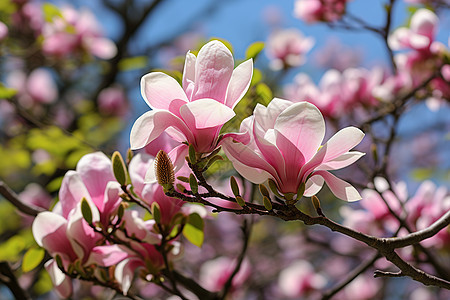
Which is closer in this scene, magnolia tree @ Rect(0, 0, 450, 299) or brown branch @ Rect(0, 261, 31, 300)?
magnolia tree @ Rect(0, 0, 450, 299)

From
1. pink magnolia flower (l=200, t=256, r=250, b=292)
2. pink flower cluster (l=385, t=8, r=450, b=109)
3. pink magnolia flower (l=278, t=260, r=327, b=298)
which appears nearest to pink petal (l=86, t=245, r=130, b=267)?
pink flower cluster (l=385, t=8, r=450, b=109)

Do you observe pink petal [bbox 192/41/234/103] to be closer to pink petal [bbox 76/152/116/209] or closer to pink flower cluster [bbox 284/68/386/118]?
pink petal [bbox 76/152/116/209]

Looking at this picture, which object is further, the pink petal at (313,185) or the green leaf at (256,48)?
the green leaf at (256,48)

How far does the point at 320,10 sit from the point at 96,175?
1464 mm

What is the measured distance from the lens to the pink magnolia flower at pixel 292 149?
610mm

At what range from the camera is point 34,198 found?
107 inches

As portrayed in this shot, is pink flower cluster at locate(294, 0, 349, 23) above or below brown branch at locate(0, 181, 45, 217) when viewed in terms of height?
below

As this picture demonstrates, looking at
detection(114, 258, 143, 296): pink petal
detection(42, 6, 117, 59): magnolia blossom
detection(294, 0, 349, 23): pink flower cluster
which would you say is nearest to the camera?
detection(114, 258, 143, 296): pink petal

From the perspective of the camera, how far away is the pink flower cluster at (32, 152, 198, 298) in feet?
2.74

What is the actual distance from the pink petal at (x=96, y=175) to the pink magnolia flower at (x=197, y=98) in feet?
A: 0.84

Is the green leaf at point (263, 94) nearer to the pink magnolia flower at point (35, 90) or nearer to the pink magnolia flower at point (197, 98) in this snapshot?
the pink magnolia flower at point (197, 98)

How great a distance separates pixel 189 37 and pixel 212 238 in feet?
8.12

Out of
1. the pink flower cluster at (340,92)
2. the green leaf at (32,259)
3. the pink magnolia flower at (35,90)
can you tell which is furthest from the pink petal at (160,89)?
the pink magnolia flower at (35,90)

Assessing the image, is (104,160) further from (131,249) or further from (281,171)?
(281,171)
